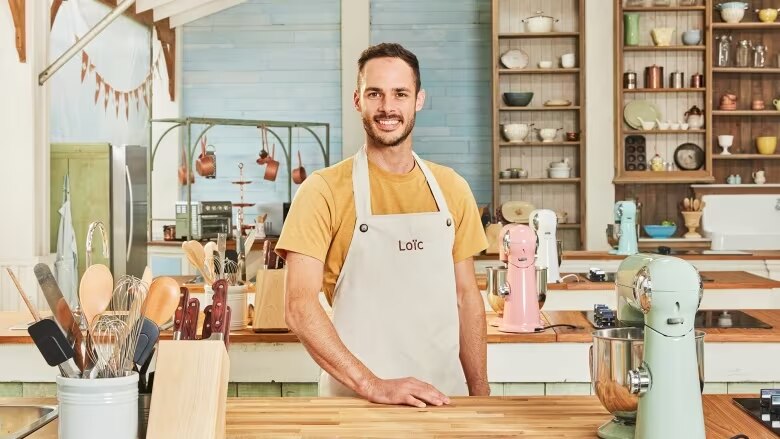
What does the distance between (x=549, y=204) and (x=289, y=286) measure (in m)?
6.42

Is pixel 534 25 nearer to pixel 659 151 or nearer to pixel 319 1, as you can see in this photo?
pixel 659 151

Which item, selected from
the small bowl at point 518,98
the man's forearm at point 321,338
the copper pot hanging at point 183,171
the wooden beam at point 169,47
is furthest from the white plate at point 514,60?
the man's forearm at point 321,338

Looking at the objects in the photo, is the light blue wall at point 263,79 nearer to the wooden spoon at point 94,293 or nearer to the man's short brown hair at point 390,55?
the man's short brown hair at point 390,55

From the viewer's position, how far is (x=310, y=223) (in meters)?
2.53

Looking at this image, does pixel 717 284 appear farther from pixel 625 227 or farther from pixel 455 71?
pixel 455 71

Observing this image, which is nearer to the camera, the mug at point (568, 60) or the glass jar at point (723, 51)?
the glass jar at point (723, 51)

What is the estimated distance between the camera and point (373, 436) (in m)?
1.92

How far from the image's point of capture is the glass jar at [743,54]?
8164 millimetres

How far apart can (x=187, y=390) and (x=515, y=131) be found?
6791 mm

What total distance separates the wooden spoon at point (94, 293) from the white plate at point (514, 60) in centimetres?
683

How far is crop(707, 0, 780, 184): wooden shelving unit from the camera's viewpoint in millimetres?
8328

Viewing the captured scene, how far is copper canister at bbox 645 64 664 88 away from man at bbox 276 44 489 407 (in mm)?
5887

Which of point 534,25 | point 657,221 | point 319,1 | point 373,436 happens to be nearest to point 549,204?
point 657,221

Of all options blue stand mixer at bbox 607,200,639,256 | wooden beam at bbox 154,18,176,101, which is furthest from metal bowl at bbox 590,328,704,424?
wooden beam at bbox 154,18,176,101
